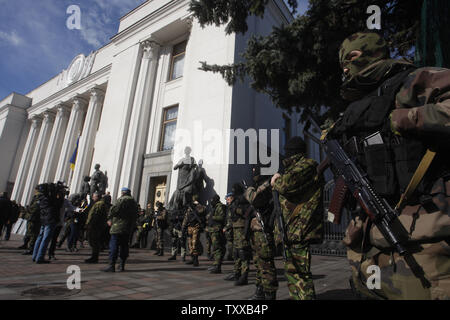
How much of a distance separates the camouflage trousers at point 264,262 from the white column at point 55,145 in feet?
81.0

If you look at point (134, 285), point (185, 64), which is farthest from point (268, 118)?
point (134, 285)

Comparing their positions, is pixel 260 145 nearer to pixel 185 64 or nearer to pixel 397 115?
pixel 185 64

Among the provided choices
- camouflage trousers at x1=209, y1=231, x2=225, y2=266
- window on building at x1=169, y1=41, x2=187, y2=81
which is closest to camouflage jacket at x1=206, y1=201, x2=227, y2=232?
camouflage trousers at x1=209, y1=231, x2=225, y2=266

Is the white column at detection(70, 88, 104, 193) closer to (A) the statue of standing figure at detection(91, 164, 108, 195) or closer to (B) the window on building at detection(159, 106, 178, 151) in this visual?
(A) the statue of standing figure at detection(91, 164, 108, 195)

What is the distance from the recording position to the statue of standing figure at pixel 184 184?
945 centimetres

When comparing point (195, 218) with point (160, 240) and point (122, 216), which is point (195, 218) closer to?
point (122, 216)

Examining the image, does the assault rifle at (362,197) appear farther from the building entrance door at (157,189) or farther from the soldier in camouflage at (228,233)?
the building entrance door at (157,189)

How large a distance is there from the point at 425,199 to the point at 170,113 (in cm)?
1377

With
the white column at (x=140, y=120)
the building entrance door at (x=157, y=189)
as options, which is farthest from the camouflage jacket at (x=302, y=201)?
the white column at (x=140, y=120)

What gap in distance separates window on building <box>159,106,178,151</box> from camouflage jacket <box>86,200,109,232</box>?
660 centimetres

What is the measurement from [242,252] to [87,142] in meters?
17.6

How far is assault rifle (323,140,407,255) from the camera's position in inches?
46.5

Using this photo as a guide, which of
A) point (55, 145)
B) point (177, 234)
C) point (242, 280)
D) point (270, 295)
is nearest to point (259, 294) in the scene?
point (270, 295)
